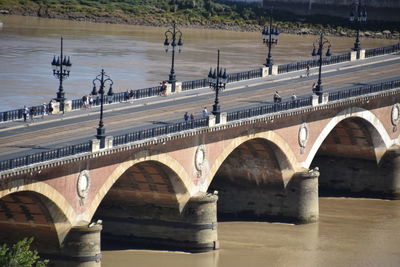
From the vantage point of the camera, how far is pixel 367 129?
262ft

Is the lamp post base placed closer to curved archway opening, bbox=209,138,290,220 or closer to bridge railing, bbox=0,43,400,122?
bridge railing, bbox=0,43,400,122

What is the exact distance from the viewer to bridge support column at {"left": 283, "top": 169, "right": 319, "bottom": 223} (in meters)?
70.8

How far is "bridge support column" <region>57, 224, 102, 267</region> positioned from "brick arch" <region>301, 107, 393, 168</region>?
20.8m

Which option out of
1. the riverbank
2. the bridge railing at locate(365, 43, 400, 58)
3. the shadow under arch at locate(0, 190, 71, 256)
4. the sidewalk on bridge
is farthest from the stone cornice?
the riverbank

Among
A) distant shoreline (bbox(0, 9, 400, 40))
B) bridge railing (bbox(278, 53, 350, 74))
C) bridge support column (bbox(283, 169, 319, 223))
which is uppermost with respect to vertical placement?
bridge railing (bbox(278, 53, 350, 74))

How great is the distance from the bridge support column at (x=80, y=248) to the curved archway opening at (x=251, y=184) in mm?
16429

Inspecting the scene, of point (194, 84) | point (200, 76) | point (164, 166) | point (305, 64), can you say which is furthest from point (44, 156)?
point (200, 76)

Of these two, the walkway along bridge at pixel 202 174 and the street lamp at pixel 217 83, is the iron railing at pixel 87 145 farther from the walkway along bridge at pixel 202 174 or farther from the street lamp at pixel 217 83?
the street lamp at pixel 217 83

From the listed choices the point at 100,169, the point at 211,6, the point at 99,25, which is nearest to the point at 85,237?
the point at 100,169

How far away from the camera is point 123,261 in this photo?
2384 inches

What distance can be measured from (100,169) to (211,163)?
30.2 feet

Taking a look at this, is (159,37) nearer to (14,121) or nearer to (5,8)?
(5,8)

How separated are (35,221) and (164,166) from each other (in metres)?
8.31

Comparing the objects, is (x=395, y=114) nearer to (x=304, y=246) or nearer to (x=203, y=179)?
(x=304, y=246)
